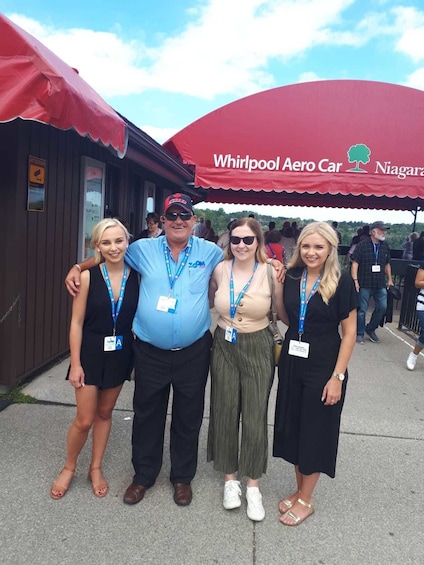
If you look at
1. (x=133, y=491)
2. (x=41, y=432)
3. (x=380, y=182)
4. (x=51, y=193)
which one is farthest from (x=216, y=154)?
(x=133, y=491)

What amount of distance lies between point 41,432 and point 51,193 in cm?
243

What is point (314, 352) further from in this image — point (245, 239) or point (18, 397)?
point (18, 397)

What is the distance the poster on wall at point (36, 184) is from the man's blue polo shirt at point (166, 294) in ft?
6.75

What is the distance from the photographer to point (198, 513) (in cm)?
266

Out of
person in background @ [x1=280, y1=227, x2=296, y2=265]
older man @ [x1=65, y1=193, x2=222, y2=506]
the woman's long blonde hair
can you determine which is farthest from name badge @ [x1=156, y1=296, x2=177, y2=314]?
person in background @ [x1=280, y1=227, x2=296, y2=265]

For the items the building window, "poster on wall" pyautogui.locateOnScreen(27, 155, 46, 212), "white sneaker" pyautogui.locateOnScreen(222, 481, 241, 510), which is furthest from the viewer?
the building window

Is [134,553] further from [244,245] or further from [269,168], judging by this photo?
[269,168]

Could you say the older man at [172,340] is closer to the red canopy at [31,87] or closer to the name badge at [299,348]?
the name badge at [299,348]

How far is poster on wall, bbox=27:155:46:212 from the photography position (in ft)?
13.6

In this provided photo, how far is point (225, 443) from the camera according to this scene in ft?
9.07

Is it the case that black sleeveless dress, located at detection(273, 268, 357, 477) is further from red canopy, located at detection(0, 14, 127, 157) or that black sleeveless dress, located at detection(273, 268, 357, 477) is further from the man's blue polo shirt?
red canopy, located at detection(0, 14, 127, 157)

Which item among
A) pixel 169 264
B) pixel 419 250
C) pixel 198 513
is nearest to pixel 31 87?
pixel 169 264

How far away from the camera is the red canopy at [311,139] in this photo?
27.8ft

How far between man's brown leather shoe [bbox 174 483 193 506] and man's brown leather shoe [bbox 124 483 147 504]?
0.20 metres
